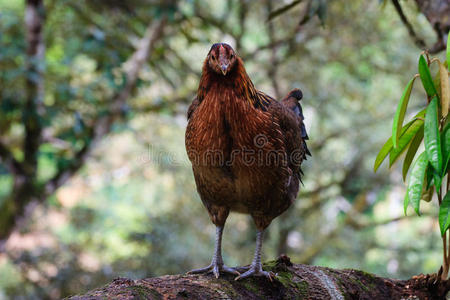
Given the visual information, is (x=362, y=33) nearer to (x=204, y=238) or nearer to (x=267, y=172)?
(x=204, y=238)

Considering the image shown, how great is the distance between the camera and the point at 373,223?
22.7 feet

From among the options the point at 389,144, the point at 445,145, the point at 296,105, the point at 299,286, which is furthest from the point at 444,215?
the point at 296,105

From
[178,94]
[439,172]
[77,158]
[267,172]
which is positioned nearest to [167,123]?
[178,94]

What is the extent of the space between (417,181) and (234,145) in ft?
3.19

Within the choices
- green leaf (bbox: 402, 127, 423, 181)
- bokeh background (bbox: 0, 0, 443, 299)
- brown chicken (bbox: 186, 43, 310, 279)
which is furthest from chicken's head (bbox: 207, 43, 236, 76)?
bokeh background (bbox: 0, 0, 443, 299)

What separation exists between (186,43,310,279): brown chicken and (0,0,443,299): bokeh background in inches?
120

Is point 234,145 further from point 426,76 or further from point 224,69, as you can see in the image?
point 426,76

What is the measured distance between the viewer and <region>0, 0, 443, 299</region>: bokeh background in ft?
19.7

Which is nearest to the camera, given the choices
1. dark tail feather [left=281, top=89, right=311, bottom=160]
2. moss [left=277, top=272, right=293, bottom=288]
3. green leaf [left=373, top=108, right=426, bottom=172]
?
green leaf [left=373, top=108, right=426, bottom=172]

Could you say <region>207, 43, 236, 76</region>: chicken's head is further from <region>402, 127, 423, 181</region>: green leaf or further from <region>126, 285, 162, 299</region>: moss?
<region>126, 285, 162, 299</region>: moss

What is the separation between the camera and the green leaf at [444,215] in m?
2.08

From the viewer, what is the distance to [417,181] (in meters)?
2.10

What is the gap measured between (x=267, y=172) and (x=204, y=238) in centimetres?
436

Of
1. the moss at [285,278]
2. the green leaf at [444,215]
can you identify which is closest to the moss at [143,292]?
the moss at [285,278]
